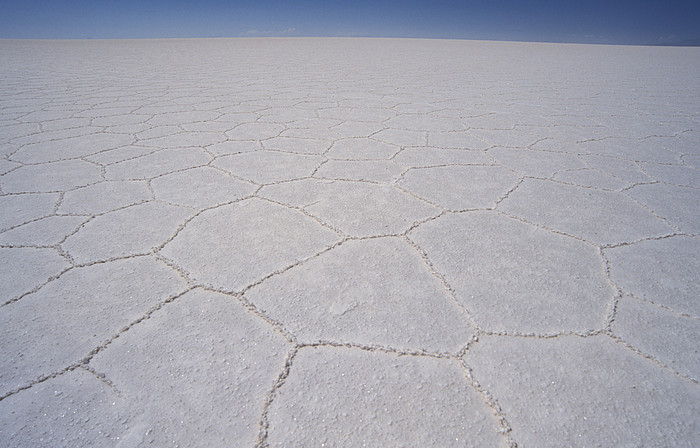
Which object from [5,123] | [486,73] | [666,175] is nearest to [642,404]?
[666,175]

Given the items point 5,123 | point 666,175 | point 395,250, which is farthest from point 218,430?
point 5,123

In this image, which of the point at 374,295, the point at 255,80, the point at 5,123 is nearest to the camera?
→ the point at 374,295

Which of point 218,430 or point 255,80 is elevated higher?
point 255,80

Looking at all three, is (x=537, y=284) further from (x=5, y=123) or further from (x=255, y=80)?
(x=255, y=80)

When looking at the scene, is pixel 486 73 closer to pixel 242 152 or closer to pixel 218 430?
pixel 242 152

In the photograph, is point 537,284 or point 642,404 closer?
point 642,404

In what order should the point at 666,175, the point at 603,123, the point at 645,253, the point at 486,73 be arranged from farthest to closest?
the point at 486,73 → the point at 603,123 → the point at 666,175 → the point at 645,253
